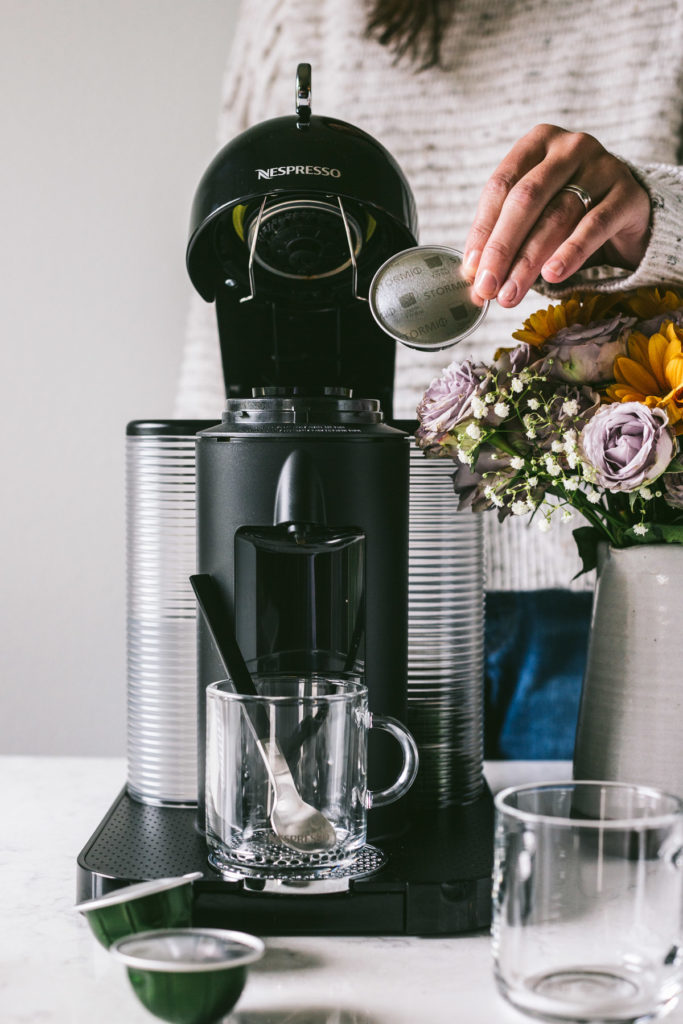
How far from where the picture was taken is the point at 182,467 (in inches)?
31.1

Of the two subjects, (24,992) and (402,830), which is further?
(402,830)

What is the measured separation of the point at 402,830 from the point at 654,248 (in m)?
0.45

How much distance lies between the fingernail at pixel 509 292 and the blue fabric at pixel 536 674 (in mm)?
626

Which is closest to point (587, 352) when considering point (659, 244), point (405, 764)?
point (659, 244)

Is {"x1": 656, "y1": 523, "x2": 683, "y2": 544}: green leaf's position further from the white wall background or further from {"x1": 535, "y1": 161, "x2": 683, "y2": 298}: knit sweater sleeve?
the white wall background

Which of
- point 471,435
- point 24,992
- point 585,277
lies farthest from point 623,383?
point 24,992

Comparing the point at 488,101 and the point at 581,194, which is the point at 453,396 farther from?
the point at 488,101

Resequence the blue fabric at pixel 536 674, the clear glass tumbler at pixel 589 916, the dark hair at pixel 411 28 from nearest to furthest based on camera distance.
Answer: the clear glass tumbler at pixel 589 916, the blue fabric at pixel 536 674, the dark hair at pixel 411 28

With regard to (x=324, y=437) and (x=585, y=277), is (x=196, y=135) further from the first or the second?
(x=324, y=437)

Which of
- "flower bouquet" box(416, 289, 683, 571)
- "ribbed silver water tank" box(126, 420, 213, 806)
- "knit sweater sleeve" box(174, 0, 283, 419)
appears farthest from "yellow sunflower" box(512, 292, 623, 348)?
"knit sweater sleeve" box(174, 0, 283, 419)

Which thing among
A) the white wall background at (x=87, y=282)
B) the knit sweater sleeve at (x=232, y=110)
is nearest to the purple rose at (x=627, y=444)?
the knit sweater sleeve at (x=232, y=110)

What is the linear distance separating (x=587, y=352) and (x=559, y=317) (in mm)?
55

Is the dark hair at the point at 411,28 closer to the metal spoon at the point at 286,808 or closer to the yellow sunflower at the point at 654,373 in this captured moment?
the yellow sunflower at the point at 654,373

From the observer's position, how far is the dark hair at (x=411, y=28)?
1399 mm
